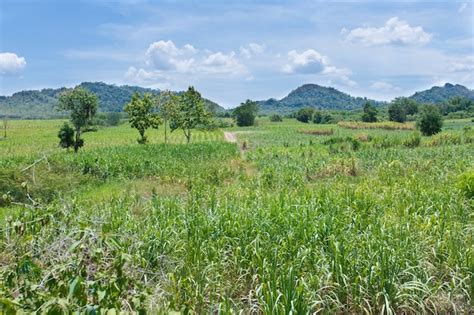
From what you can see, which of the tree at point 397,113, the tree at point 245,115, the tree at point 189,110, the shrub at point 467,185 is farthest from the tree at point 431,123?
the tree at point 245,115

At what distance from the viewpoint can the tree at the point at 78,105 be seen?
2872 cm

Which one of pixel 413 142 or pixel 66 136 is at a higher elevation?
pixel 66 136

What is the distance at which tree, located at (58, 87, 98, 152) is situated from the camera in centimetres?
2872

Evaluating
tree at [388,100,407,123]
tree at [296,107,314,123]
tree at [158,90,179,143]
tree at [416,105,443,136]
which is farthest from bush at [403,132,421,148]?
tree at [296,107,314,123]

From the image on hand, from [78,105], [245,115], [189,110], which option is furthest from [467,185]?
[245,115]

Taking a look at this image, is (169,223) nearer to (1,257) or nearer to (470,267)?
(1,257)

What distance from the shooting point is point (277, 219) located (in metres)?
6.25

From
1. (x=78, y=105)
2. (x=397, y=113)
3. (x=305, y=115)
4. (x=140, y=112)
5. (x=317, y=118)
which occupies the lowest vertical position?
(x=140, y=112)

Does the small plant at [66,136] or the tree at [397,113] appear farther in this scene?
the tree at [397,113]

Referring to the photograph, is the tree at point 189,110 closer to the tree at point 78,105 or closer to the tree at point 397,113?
the tree at point 78,105

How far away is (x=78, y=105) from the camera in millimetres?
29125

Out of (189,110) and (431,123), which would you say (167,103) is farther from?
(431,123)

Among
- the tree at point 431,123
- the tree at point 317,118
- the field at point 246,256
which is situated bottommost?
the field at point 246,256

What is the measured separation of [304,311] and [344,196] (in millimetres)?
4736
